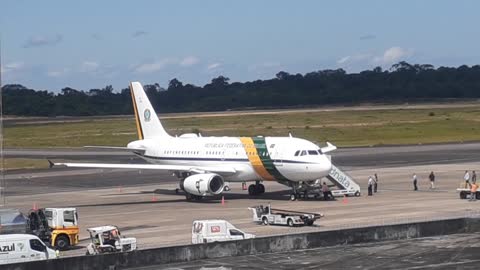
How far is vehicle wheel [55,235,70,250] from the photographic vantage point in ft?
149

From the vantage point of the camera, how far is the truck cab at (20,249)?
3770 centimetres

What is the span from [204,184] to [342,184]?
32.9 feet

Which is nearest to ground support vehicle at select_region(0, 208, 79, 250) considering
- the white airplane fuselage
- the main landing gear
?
the white airplane fuselage

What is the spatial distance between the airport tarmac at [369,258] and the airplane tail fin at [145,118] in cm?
3791

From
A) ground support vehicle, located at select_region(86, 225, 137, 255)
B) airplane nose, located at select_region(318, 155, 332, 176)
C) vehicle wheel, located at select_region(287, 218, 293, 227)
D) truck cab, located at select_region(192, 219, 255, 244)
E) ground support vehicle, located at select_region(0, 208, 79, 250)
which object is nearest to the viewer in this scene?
ground support vehicle, located at select_region(86, 225, 137, 255)

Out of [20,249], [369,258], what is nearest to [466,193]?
[369,258]

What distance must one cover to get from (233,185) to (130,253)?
44.2 m

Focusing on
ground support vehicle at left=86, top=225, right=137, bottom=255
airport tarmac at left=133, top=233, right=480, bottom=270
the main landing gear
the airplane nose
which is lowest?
airport tarmac at left=133, top=233, right=480, bottom=270

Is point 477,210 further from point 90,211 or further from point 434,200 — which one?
point 90,211

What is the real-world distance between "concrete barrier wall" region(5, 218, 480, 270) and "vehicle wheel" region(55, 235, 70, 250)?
922 cm

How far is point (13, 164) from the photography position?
367 ft

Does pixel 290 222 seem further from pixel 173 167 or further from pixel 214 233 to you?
pixel 173 167

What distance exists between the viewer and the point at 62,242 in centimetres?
4544

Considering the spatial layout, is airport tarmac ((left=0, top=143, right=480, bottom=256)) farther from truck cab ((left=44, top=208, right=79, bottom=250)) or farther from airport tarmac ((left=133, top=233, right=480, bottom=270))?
airport tarmac ((left=133, top=233, right=480, bottom=270))
